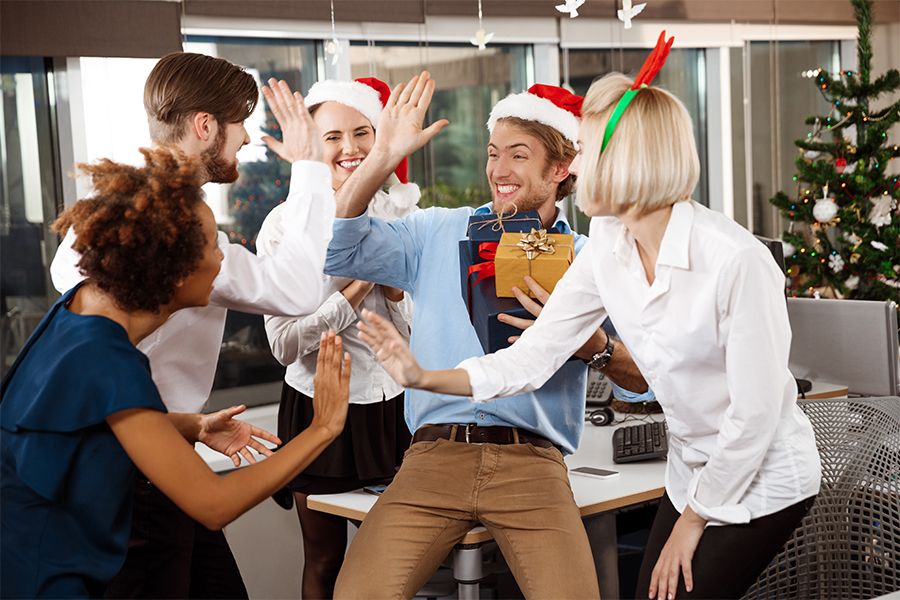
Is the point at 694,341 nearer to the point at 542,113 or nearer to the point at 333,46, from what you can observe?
the point at 542,113

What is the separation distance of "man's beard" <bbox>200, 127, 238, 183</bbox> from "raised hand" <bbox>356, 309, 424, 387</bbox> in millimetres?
530

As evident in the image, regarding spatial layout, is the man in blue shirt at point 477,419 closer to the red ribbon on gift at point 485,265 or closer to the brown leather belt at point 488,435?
the brown leather belt at point 488,435

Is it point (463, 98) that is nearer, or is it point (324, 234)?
point (324, 234)

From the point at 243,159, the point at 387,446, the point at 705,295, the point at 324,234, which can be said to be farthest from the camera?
the point at 243,159

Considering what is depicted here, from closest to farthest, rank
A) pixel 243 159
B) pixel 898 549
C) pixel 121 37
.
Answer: pixel 898 549
pixel 121 37
pixel 243 159

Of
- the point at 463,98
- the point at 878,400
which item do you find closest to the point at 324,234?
the point at 878,400

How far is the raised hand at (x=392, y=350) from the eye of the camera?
72.2 inches

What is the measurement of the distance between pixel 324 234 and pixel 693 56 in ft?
15.1

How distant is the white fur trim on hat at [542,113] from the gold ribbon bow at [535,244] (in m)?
0.48

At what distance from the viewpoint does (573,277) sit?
202 centimetres

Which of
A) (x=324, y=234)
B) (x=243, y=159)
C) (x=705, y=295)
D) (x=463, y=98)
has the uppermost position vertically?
(x=463, y=98)

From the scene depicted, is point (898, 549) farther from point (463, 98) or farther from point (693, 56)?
point (693, 56)

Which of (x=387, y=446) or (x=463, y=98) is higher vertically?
(x=463, y=98)

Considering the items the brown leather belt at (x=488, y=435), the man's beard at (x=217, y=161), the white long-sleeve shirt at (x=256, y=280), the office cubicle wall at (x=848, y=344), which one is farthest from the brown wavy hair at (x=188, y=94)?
the office cubicle wall at (x=848, y=344)
